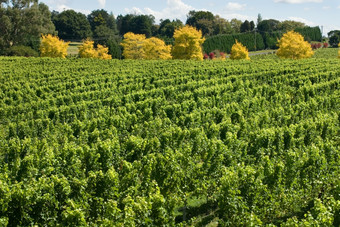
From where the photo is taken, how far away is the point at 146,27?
3824 inches

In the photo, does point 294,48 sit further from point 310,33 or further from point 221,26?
point 310,33

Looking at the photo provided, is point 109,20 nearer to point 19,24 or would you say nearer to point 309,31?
point 19,24

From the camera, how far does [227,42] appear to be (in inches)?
3452

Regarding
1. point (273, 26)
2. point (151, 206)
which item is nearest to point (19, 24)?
point (151, 206)

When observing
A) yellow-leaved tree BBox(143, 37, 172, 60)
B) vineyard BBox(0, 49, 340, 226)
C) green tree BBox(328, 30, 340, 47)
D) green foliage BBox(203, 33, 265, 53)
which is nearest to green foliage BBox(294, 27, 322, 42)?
green tree BBox(328, 30, 340, 47)

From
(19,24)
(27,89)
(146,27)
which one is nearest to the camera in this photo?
(27,89)

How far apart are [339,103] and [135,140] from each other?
46.6 feet

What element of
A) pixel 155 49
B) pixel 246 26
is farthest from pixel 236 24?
pixel 155 49

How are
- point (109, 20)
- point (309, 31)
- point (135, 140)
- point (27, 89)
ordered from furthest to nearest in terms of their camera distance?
point (309, 31) < point (109, 20) < point (27, 89) < point (135, 140)

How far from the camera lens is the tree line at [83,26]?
6019 centimetres

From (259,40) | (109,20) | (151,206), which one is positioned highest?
(109,20)

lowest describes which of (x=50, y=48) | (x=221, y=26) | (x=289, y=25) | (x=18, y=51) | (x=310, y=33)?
(x=18, y=51)

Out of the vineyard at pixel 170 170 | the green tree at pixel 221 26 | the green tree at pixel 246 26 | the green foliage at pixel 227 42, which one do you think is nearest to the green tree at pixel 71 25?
the green foliage at pixel 227 42

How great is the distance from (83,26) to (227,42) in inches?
1504
